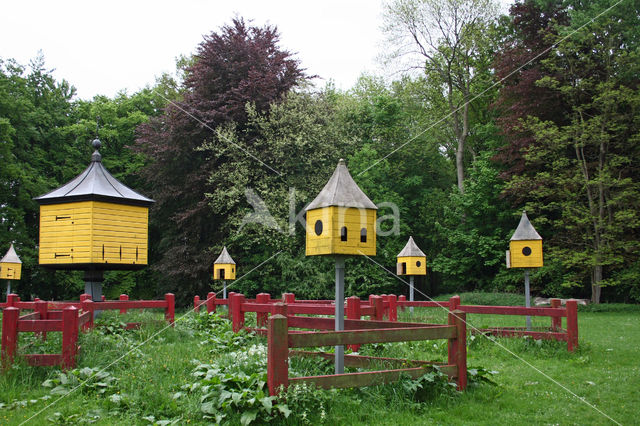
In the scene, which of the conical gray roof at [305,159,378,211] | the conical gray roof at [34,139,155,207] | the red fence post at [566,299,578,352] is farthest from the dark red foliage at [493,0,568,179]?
the conical gray roof at [305,159,378,211]

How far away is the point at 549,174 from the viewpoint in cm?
2473

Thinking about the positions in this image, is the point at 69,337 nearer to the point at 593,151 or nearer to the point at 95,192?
the point at 95,192

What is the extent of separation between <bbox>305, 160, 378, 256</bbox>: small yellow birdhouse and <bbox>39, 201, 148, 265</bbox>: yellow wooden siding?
5.99 m

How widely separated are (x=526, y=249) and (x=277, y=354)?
9413 mm

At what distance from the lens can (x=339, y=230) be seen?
717cm

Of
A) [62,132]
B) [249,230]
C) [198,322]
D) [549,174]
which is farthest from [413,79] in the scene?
[198,322]

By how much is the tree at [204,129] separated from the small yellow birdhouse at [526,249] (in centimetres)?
1517

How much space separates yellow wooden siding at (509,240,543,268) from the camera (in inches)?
516

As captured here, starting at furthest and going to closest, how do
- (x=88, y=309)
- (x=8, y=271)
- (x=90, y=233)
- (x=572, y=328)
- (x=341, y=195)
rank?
(x=8, y=271) < (x=90, y=233) < (x=572, y=328) < (x=88, y=309) < (x=341, y=195)

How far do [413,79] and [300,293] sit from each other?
18805 millimetres

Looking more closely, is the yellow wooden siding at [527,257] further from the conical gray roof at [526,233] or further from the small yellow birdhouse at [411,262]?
the small yellow birdhouse at [411,262]

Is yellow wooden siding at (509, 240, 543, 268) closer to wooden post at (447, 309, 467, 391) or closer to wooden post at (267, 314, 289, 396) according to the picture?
wooden post at (447, 309, 467, 391)

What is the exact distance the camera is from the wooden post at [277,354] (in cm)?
550

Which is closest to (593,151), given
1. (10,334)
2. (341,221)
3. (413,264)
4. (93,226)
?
(413,264)
